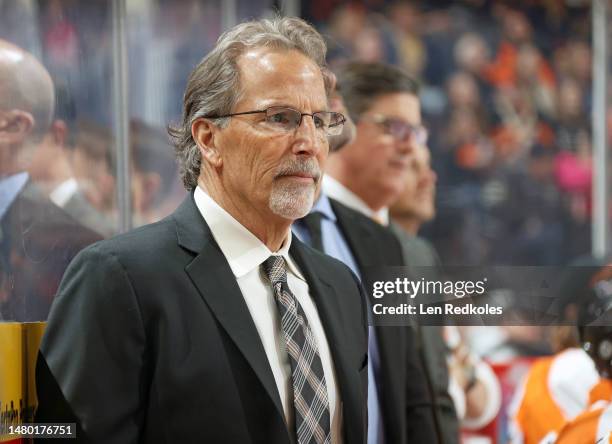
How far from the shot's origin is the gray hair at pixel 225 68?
1685mm

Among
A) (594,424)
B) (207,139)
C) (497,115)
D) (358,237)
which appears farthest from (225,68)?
(497,115)

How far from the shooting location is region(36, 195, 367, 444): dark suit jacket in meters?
1.50

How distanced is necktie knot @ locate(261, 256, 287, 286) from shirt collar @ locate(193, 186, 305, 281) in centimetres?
→ 1

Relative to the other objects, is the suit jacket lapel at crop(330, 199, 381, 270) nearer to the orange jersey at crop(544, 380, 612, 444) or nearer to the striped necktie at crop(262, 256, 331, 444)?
the striped necktie at crop(262, 256, 331, 444)

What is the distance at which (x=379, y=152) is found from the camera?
2.29 meters

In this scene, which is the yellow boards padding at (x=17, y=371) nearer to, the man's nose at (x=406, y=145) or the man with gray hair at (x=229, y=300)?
the man with gray hair at (x=229, y=300)

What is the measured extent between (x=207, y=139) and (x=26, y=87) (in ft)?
1.27

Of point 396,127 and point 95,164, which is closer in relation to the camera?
point 95,164

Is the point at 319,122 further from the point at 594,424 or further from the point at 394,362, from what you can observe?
the point at 594,424

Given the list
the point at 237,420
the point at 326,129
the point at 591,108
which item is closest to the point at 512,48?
the point at 591,108

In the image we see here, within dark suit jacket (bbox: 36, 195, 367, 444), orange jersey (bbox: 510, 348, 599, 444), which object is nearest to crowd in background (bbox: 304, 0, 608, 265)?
orange jersey (bbox: 510, 348, 599, 444)

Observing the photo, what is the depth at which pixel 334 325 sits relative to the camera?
176 cm

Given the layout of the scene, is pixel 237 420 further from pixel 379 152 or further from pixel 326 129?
pixel 379 152

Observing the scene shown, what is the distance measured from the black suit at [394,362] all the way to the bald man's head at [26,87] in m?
0.73
